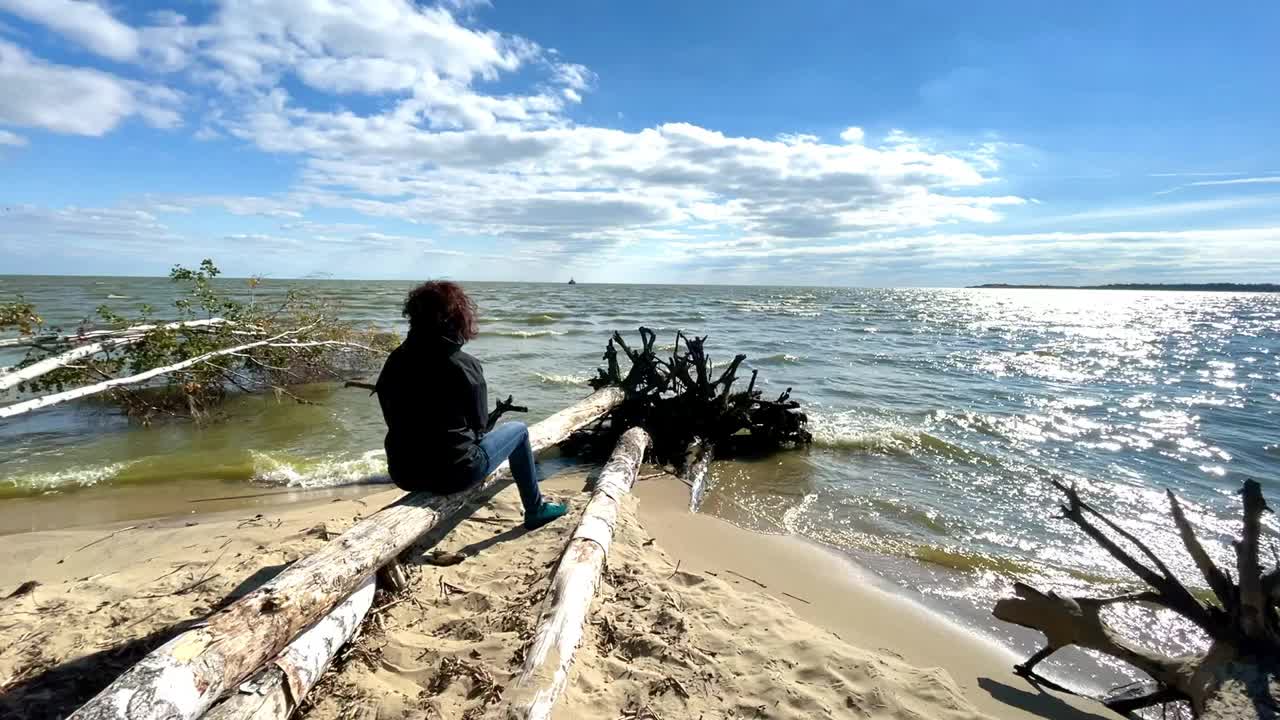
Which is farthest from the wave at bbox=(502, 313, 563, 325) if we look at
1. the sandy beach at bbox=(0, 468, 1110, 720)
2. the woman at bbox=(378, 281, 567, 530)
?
the woman at bbox=(378, 281, 567, 530)

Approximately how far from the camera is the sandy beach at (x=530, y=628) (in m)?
3.14

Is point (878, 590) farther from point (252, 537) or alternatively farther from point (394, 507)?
point (252, 537)

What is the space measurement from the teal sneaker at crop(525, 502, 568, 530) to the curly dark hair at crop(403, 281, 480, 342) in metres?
1.79

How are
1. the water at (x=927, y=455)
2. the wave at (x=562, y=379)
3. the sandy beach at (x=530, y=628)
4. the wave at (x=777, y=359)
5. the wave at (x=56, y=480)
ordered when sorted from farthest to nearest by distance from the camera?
the wave at (x=777, y=359) < the wave at (x=562, y=379) < the wave at (x=56, y=480) < the water at (x=927, y=455) < the sandy beach at (x=530, y=628)

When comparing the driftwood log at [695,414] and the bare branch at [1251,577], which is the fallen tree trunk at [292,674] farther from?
the driftwood log at [695,414]

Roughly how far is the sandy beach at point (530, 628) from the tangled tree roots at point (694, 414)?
293 centimetres

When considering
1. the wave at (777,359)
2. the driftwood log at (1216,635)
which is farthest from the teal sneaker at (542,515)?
the wave at (777,359)

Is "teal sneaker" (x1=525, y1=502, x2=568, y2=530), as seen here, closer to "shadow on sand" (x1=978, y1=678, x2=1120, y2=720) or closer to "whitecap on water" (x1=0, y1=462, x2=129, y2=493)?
"shadow on sand" (x1=978, y1=678, x2=1120, y2=720)

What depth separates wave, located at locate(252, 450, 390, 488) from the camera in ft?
25.0

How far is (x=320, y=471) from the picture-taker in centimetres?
793

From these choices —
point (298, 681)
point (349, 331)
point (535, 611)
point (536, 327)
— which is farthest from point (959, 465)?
point (536, 327)

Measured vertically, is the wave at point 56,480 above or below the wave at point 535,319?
below

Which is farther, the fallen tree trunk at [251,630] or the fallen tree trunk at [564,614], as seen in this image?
the fallen tree trunk at [564,614]

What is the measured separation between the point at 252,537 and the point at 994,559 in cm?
649
